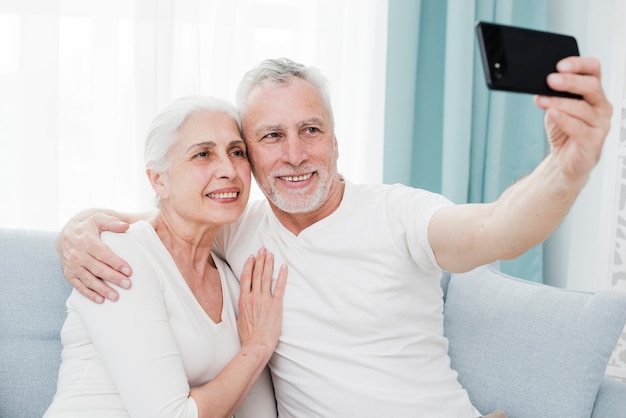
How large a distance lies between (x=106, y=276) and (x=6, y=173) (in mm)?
1210

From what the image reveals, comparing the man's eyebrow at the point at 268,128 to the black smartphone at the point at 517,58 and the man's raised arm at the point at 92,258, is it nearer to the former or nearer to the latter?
the man's raised arm at the point at 92,258

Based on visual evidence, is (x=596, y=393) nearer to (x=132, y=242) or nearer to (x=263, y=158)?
(x=263, y=158)

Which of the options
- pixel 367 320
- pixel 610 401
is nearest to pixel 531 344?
pixel 610 401

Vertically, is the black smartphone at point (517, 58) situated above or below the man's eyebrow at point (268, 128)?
above

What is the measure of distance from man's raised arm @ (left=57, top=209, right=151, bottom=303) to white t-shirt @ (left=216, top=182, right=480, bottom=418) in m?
0.43

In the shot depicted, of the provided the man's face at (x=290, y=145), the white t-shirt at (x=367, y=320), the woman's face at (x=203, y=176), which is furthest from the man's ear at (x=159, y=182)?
the white t-shirt at (x=367, y=320)

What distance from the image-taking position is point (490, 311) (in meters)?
1.89

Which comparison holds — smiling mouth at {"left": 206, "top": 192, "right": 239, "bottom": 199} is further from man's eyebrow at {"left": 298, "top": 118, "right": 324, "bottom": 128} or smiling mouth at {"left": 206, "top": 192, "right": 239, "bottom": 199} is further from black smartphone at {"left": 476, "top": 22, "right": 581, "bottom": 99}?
black smartphone at {"left": 476, "top": 22, "right": 581, "bottom": 99}

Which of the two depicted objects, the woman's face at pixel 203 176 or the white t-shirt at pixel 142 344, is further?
the woman's face at pixel 203 176

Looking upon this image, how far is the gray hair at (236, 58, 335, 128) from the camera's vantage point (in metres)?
1.80

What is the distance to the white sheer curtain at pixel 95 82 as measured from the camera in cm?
246

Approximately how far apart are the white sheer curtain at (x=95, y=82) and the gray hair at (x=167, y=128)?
2.74 ft

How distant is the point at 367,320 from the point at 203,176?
1.72ft

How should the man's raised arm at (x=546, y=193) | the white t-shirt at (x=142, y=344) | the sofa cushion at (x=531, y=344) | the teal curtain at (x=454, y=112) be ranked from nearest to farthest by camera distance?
1. the man's raised arm at (x=546, y=193)
2. the white t-shirt at (x=142, y=344)
3. the sofa cushion at (x=531, y=344)
4. the teal curtain at (x=454, y=112)
